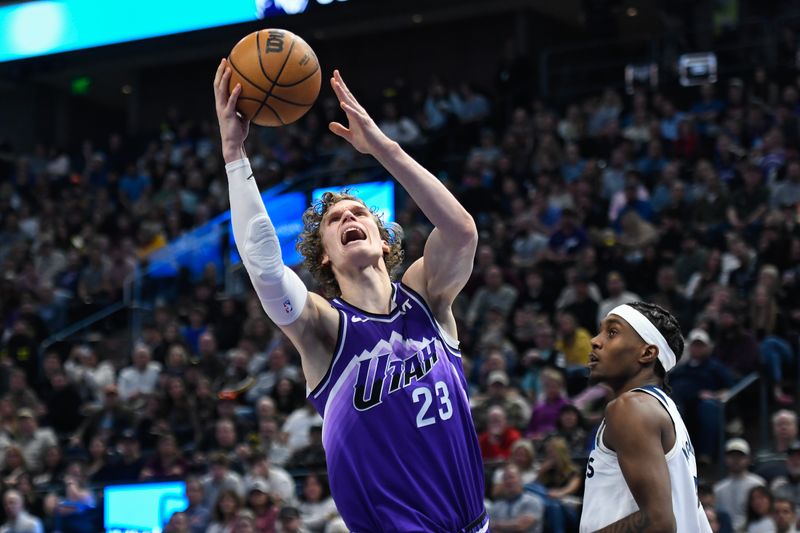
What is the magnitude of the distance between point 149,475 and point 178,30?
1268 cm

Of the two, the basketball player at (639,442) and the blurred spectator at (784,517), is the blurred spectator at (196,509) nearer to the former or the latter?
the blurred spectator at (784,517)

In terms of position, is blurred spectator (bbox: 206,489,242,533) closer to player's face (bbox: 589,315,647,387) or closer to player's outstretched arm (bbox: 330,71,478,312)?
player's outstretched arm (bbox: 330,71,478,312)

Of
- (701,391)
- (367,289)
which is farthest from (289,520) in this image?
(367,289)

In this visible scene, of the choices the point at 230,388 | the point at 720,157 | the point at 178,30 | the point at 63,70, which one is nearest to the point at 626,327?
the point at 230,388

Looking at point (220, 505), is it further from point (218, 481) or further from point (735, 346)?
point (735, 346)

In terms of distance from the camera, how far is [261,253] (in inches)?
167

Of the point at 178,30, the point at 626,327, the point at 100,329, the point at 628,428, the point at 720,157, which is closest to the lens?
the point at 628,428

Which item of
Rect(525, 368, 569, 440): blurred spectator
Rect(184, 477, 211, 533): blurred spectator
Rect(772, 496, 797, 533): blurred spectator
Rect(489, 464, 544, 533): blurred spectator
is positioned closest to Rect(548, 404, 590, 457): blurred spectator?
Rect(525, 368, 569, 440): blurred spectator

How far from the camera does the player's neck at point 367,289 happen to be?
4.55 meters

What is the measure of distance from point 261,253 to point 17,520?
9057 millimetres

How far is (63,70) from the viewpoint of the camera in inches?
1029

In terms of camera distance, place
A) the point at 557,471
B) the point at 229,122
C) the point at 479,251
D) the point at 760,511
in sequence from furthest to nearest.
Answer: the point at 479,251
the point at 557,471
the point at 760,511
the point at 229,122

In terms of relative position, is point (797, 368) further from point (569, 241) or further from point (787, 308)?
point (569, 241)

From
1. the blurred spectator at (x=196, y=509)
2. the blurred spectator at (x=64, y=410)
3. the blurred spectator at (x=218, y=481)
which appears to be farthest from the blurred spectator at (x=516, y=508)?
the blurred spectator at (x=64, y=410)
